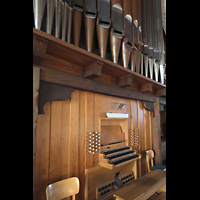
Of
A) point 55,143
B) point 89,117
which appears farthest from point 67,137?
point 89,117

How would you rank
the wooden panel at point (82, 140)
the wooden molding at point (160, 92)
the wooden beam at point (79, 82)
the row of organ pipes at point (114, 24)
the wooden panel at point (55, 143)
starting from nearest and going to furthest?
1. the row of organ pipes at point (114, 24)
2. the wooden beam at point (79, 82)
3. the wooden panel at point (55, 143)
4. the wooden panel at point (82, 140)
5. the wooden molding at point (160, 92)

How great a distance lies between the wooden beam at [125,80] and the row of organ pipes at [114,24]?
207 millimetres

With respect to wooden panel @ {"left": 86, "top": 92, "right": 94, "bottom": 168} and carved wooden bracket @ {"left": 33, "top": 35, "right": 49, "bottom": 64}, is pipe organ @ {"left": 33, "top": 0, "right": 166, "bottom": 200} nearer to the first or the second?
wooden panel @ {"left": 86, "top": 92, "right": 94, "bottom": 168}

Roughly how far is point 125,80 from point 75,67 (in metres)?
1.02

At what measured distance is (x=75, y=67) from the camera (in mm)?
2316

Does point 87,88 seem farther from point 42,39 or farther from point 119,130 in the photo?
point 119,130

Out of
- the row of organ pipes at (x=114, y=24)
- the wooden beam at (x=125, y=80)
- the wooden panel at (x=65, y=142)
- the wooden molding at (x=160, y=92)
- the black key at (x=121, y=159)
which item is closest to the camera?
the row of organ pipes at (x=114, y=24)

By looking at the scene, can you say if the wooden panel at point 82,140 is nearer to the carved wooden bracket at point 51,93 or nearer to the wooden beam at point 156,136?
the carved wooden bracket at point 51,93

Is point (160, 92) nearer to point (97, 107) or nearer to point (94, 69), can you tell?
point (97, 107)

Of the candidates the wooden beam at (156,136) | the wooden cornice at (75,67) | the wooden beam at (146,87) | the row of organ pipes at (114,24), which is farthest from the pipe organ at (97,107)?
the wooden beam at (156,136)

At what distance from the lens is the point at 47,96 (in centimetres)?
191

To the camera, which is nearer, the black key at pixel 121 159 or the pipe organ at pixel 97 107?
the pipe organ at pixel 97 107

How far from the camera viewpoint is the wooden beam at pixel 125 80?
2.70 metres
